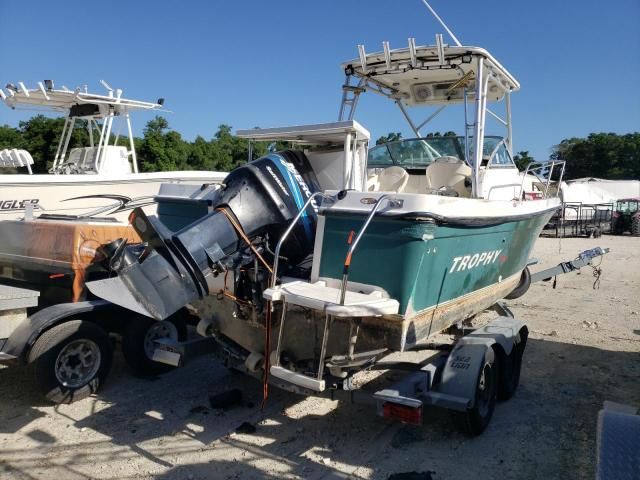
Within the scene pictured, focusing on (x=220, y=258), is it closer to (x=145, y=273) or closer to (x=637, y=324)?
(x=145, y=273)

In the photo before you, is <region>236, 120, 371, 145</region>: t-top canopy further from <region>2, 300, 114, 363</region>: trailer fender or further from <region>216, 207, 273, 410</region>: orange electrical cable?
<region>2, 300, 114, 363</region>: trailer fender

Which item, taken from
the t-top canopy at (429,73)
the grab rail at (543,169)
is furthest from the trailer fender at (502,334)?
the t-top canopy at (429,73)

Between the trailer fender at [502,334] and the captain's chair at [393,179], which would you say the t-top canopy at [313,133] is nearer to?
the captain's chair at [393,179]

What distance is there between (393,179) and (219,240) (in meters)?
2.59

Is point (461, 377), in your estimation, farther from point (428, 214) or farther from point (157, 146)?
point (157, 146)

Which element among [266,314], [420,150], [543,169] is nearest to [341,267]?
[266,314]

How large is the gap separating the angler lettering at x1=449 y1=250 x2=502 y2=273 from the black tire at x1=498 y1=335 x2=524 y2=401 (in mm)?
877

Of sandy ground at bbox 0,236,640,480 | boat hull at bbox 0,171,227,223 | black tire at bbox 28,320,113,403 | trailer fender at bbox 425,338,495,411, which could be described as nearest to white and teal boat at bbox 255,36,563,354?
trailer fender at bbox 425,338,495,411

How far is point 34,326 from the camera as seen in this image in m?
4.64

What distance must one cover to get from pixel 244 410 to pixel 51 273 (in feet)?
8.19

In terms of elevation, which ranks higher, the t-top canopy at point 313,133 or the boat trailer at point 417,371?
the t-top canopy at point 313,133

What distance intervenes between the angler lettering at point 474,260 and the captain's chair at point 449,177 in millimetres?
Result: 737

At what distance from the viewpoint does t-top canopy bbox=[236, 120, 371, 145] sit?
168 inches

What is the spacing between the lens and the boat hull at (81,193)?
328 inches
